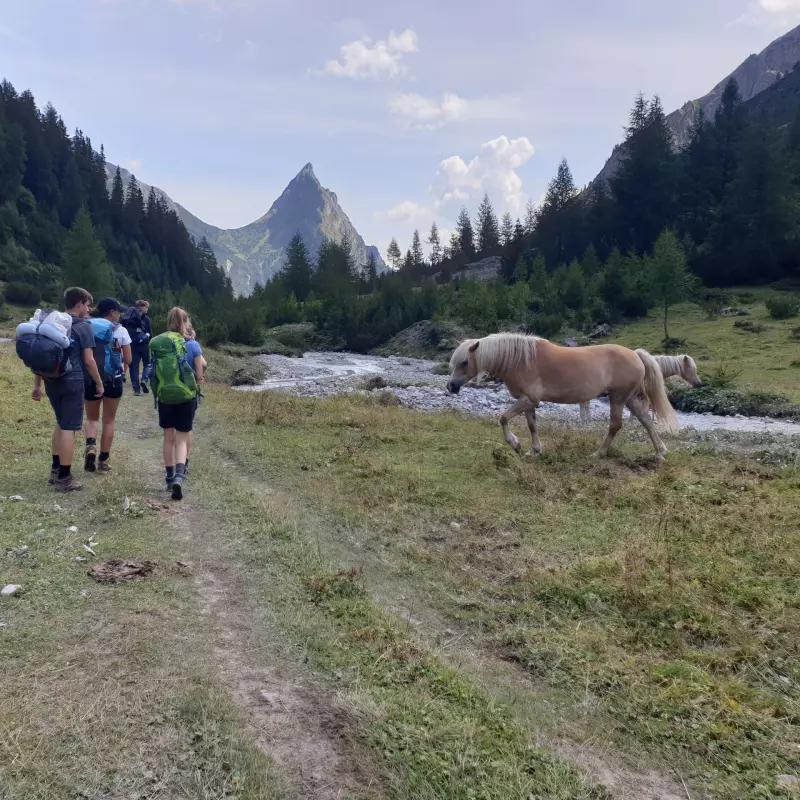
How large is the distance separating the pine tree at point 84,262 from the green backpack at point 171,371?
5862cm

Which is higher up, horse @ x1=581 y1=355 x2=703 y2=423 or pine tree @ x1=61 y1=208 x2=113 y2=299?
pine tree @ x1=61 y1=208 x2=113 y2=299

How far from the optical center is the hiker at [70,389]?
694cm

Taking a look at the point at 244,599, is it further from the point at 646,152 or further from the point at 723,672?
the point at 646,152

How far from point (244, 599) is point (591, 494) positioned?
5.13 m

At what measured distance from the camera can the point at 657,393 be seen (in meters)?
10.4

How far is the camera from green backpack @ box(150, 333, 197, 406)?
689 cm

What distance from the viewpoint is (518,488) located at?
8219mm

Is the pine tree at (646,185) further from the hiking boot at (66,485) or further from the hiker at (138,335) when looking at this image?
the hiking boot at (66,485)

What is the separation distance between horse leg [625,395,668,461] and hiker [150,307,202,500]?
7.65 metres

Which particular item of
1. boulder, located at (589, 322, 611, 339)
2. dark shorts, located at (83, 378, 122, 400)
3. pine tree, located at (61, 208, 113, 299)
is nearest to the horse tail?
dark shorts, located at (83, 378, 122, 400)

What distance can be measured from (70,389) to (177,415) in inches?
51.8

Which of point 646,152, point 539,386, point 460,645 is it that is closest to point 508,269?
point 646,152

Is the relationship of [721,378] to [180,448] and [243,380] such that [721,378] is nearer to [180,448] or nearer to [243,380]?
[180,448]

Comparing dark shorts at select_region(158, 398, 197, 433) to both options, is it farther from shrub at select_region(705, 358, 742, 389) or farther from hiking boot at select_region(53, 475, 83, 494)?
shrub at select_region(705, 358, 742, 389)
